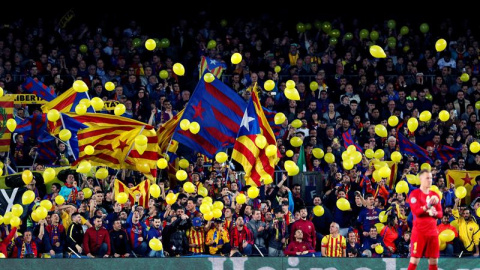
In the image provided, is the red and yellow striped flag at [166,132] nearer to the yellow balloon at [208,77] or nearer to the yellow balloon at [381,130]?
the yellow balloon at [208,77]

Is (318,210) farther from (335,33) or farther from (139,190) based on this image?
(335,33)

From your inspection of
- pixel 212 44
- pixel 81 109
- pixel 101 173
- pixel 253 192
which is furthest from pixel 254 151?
pixel 212 44

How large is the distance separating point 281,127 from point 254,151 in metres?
2.11

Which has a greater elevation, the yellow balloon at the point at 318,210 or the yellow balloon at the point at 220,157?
the yellow balloon at the point at 220,157

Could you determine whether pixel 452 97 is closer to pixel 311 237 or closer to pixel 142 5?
pixel 311 237

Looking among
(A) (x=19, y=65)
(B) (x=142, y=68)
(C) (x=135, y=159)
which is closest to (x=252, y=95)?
(C) (x=135, y=159)

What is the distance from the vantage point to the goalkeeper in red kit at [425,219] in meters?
14.2

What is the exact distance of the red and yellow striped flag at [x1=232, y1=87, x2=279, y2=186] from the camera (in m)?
20.0

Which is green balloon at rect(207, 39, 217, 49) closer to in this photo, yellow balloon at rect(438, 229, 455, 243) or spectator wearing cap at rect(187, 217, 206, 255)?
spectator wearing cap at rect(187, 217, 206, 255)

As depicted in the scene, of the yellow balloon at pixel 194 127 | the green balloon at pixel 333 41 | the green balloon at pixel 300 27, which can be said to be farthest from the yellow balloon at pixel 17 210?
the green balloon at pixel 300 27

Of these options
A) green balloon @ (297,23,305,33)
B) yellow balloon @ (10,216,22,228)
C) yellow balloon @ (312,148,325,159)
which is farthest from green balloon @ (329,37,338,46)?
yellow balloon @ (10,216,22,228)

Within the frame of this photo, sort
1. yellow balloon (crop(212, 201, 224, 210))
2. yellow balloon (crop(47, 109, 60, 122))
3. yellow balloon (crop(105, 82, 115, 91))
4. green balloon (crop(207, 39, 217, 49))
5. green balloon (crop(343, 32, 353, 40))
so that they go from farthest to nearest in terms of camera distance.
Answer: green balloon (crop(343, 32, 353, 40))
green balloon (crop(207, 39, 217, 49))
yellow balloon (crop(105, 82, 115, 91))
yellow balloon (crop(47, 109, 60, 122))
yellow balloon (crop(212, 201, 224, 210))

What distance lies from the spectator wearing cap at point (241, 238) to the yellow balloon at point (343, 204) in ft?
6.25

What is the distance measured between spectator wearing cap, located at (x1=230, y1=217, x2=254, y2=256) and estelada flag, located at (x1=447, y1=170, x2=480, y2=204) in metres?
4.77
